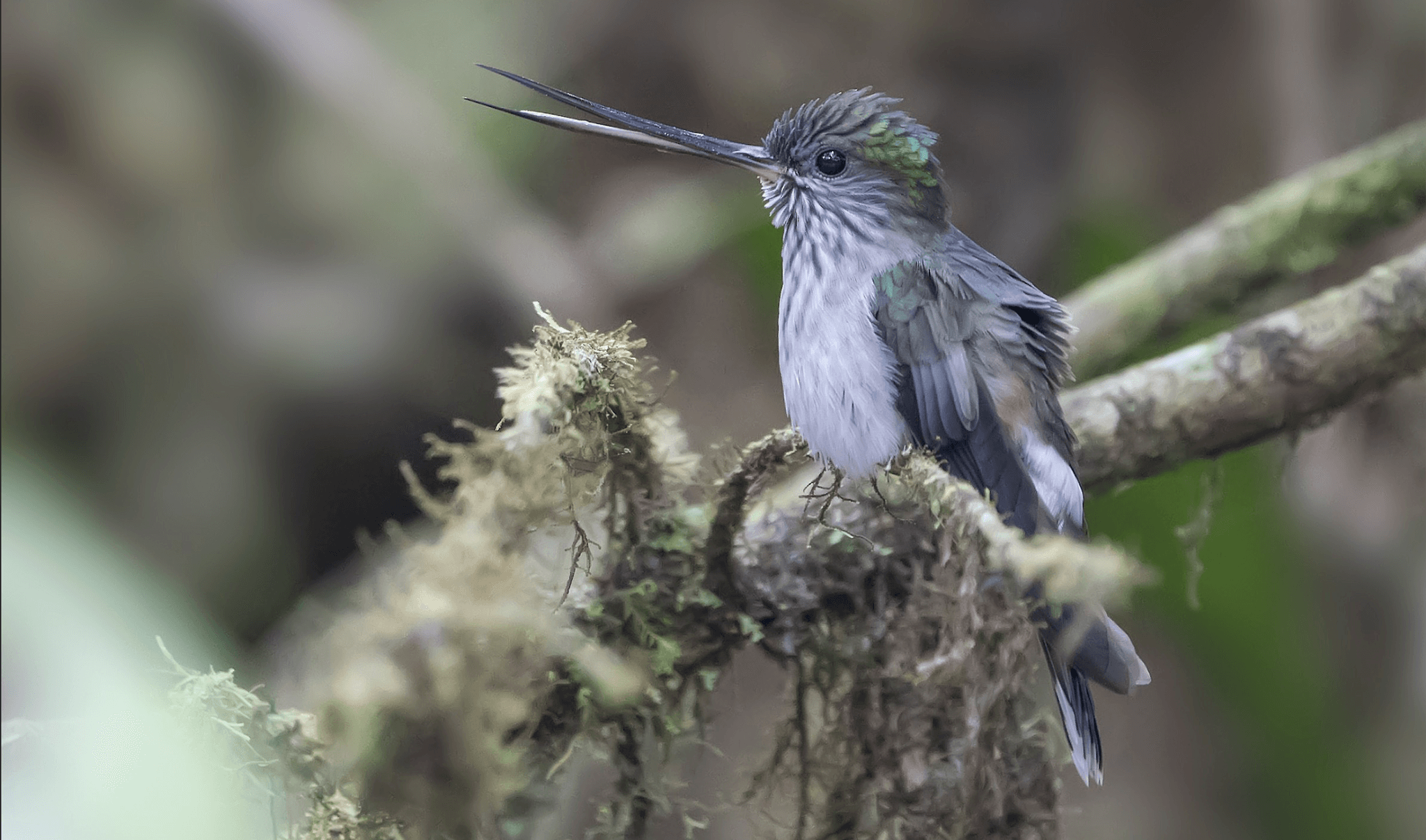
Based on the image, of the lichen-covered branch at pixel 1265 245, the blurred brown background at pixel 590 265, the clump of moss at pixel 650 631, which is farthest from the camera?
the blurred brown background at pixel 590 265

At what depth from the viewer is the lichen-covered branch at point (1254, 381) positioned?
2014 millimetres

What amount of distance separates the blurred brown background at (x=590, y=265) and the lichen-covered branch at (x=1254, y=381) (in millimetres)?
282

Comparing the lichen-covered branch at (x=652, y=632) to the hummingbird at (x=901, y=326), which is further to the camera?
the hummingbird at (x=901, y=326)

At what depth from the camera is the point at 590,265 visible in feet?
11.8

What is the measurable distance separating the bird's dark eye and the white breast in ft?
0.55

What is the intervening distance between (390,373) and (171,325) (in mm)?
630

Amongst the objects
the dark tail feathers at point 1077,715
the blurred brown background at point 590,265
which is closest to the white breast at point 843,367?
the dark tail feathers at point 1077,715

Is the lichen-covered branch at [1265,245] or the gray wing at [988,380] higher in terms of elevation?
the lichen-covered branch at [1265,245]

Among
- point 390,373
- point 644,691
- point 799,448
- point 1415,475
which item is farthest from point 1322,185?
point 390,373

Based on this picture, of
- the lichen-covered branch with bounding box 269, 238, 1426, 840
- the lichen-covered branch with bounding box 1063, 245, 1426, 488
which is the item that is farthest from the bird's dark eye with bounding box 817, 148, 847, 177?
the lichen-covered branch with bounding box 1063, 245, 1426, 488

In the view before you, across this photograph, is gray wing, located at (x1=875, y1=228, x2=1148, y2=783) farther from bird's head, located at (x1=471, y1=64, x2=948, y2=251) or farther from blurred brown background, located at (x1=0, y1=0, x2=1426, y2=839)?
blurred brown background, located at (x1=0, y1=0, x2=1426, y2=839)

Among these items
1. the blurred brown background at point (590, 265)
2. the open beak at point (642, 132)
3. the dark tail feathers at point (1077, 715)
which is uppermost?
the blurred brown background at point (590, 265)

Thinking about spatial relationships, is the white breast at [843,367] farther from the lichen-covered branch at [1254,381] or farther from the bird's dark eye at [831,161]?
the lichen-covered branch at [1254,381]

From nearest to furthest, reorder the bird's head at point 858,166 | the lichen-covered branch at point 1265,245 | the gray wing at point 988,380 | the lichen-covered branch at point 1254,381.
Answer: the gray wing at point 988,380 < the bird's head at point 858,166 < the lichen-covered branch at point 1254,381 < the lichen-covered branch at point 1265,245
